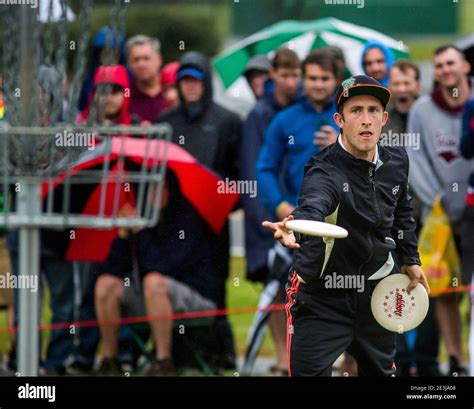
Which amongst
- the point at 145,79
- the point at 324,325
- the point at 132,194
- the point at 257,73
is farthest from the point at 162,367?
the point at 324,325

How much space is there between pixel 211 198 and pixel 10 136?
8.28ft

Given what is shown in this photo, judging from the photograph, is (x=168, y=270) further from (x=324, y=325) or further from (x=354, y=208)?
(x=354, y=208)

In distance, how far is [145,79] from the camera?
1005 centimetres

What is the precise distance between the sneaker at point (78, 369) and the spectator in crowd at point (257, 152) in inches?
45.8

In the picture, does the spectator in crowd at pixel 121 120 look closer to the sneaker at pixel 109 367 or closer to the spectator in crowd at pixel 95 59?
the sneaker at pixel 109 367

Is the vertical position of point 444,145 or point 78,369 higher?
point 444,145

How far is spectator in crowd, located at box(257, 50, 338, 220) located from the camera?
884 cm

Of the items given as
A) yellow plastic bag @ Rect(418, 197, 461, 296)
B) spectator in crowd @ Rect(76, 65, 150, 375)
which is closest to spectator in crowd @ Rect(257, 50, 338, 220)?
yellow plastic bag @ Rect(418, 197, 461, 296)

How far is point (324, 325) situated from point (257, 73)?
Answer: 377cm

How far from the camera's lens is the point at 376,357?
6965 millimetres

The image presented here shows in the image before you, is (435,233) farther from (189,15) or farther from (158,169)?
(189,15)

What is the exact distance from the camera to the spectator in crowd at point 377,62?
9.23 metres

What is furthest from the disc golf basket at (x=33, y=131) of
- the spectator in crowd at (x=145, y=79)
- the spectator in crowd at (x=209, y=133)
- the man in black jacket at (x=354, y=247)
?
the spectator in crowd at (x=145, y=79)

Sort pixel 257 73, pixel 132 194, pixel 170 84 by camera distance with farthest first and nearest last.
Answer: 1. pixel 170 84
2. pixel 257 73
3. pixel 132 194
